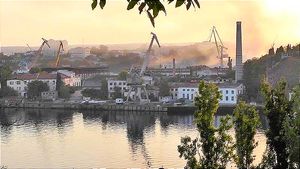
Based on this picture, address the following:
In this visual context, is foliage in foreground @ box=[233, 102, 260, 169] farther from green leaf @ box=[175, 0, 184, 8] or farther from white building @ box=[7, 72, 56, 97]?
white building @ box=[7, 72, 56, 97]

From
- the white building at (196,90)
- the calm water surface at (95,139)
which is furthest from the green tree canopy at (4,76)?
the white building at (196,90)

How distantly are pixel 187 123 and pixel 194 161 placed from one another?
5.98m

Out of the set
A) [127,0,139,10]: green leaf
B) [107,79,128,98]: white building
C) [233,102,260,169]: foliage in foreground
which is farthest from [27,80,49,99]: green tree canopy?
[127,0,139,10]: green leaf

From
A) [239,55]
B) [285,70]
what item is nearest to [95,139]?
[285,70]

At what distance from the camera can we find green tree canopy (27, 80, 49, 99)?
11938 millimetres

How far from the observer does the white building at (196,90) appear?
1028cm

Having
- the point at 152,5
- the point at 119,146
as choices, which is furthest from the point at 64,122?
the point at 152,5

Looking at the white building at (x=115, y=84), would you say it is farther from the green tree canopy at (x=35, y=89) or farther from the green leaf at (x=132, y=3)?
the green leaf at (x=132, y=3)

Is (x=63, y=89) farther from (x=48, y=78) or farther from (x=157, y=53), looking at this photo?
(x=157, y=53)

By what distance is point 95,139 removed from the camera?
6969 mm

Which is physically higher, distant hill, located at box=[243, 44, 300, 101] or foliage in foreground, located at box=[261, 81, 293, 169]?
distant hill, located at box=[243, 44, 300, 101]

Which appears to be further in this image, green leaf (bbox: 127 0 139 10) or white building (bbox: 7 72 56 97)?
white building (bbox: 7 72 56 97)

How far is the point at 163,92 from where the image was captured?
1120 cm

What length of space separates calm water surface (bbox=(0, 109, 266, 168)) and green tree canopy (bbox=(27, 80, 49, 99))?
2059mm
